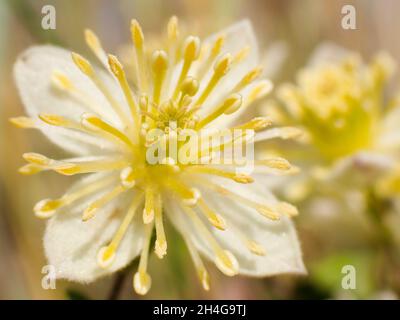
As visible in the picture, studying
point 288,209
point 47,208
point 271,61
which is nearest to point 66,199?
point 47,208

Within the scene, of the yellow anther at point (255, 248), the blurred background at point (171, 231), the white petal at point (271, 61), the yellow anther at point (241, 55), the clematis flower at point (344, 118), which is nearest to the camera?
the yellow anther at point (255, 248)

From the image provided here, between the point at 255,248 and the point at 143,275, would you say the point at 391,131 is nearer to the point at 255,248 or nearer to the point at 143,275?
the point at 255,248

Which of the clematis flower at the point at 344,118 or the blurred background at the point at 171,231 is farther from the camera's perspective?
the blurred background at the point at 171,231

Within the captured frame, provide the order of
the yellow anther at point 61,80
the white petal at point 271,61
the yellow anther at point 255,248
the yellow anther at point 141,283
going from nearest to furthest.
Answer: the yellow anther at point 141,283 < the yellow anther at point 255,248 < the yellow anther at point 61,80 < the white petal at point 271,61

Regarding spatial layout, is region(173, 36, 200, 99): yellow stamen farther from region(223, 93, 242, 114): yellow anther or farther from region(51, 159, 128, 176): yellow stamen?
region(51, 159, 128, 176): yellow stamen

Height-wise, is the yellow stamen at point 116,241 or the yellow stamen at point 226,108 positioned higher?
the yellow stamen at point 226,108

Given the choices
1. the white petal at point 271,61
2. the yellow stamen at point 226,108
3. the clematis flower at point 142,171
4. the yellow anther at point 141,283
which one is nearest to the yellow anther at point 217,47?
the clematis flower at point 142,171

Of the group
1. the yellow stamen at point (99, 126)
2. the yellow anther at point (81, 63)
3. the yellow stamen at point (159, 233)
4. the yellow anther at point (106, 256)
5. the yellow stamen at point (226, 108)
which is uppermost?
the yellow anther at point (81, 63)

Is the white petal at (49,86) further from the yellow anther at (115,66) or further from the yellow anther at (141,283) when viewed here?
the yellow anther at (141,283)
